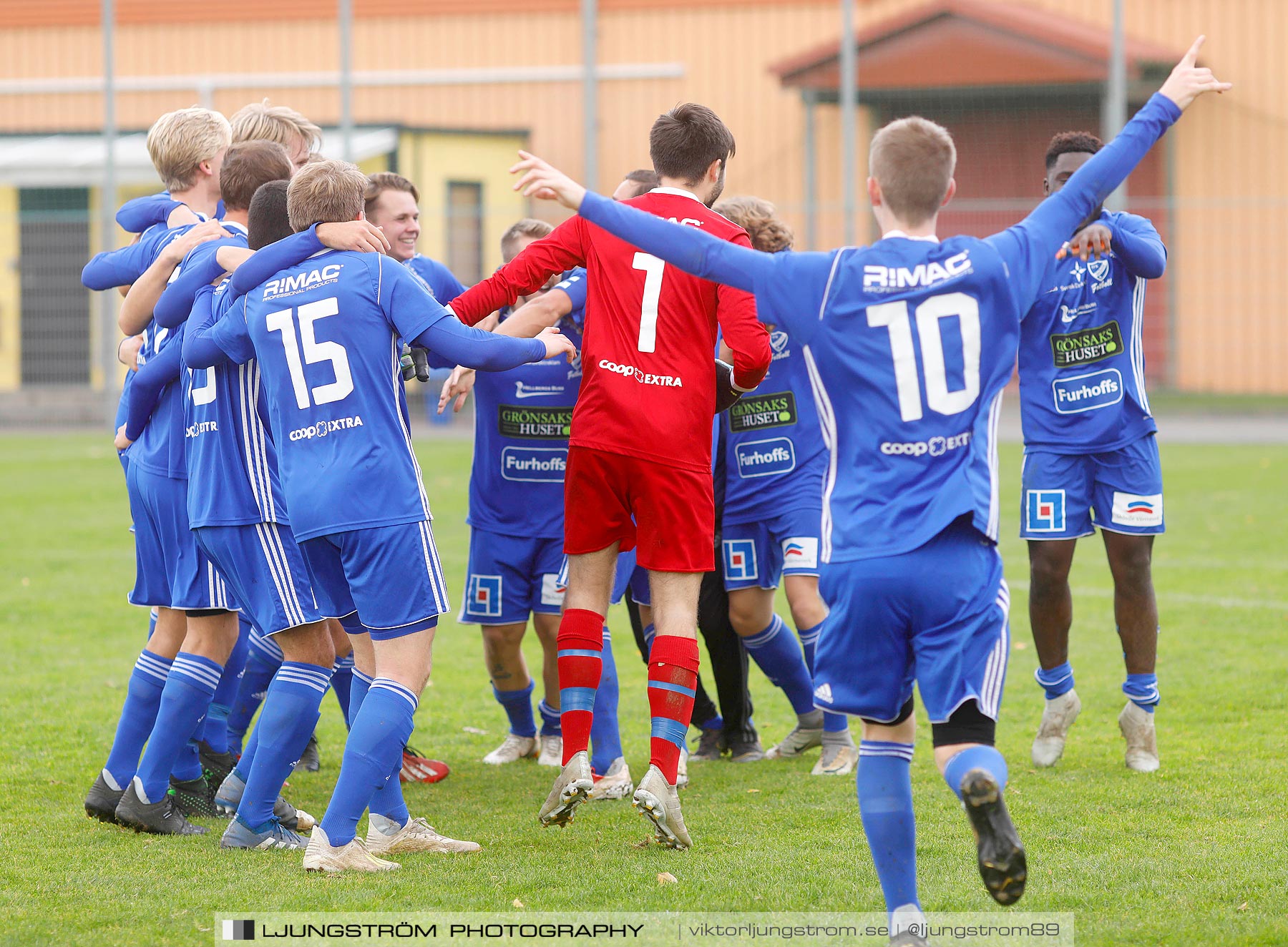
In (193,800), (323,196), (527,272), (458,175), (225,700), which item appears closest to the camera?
(323,196)

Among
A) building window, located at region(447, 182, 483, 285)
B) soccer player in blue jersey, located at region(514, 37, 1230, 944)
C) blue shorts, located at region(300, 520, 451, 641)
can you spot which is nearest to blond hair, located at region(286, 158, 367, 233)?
blue shorts, located at region(300, 520, 451, 641)

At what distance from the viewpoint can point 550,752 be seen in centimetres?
589

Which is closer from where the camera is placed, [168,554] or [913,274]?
[913,274]

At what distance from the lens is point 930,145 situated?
3.41 m

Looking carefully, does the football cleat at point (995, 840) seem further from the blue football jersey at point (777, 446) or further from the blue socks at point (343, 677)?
the blue socks at point (343, 677)

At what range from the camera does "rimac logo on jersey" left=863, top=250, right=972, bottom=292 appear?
3.37 metres

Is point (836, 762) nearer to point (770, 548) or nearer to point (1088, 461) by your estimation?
point (770, 548)

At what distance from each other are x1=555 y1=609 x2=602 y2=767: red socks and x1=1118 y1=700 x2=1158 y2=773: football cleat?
1851 millimetres

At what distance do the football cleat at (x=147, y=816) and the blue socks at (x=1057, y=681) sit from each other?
10.4ft

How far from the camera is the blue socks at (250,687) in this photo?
5.55 m

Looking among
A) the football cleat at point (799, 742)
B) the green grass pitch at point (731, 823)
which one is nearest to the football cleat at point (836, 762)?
the green grass pitch at point (731, 823)

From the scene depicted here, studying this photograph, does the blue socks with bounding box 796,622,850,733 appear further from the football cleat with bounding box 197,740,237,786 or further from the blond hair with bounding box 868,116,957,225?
the blond hair with bounding box 868,116,957,225

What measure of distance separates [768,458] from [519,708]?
57.0 inches

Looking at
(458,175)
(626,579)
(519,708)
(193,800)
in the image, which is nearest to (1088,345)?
(626,579)
